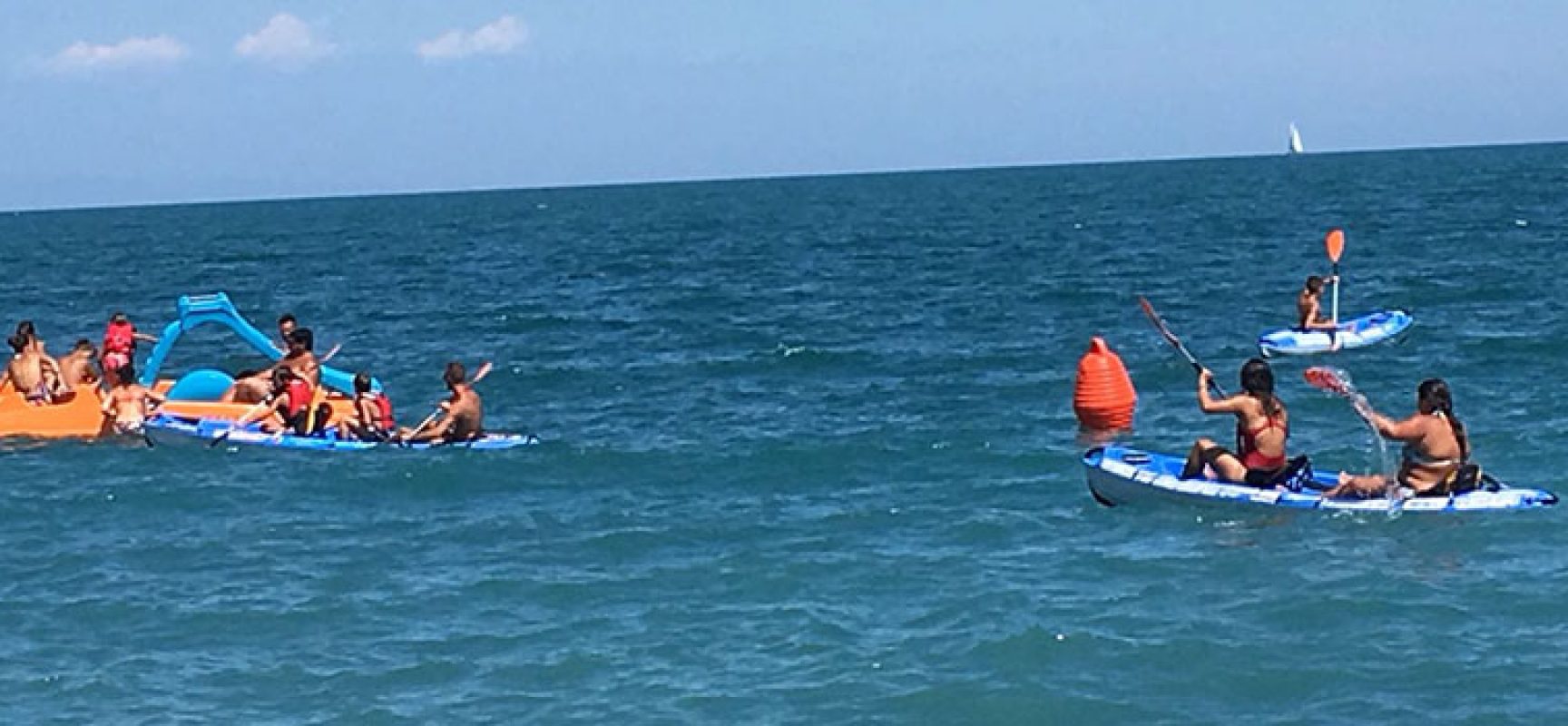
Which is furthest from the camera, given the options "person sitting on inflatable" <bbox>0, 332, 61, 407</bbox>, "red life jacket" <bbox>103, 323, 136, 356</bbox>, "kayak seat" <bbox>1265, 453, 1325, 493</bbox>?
"red life jacket" <bbox>103, 323, 136, 356</bbox>

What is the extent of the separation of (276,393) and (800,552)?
8.21 meters

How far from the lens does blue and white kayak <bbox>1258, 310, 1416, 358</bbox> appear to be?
1092 inches

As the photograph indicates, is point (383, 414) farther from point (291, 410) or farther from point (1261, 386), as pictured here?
point (1261, 386)

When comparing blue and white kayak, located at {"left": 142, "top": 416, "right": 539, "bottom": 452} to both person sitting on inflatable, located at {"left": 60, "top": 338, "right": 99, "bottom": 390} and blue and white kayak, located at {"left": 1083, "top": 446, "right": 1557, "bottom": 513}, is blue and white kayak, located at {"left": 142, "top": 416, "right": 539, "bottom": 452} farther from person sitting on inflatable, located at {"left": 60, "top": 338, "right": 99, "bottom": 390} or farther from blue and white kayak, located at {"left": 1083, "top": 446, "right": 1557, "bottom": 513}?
blue and white kayak, located at {"left": 1083, "top": 446, "right": 1557, "bottom": 513}

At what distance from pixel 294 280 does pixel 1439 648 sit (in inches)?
1931

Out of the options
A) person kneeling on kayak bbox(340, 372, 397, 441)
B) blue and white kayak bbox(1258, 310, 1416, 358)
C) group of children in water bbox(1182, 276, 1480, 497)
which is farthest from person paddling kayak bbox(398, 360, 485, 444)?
blue and white kayak bbox(1258, 310, 1416, 358)

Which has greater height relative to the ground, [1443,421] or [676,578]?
[1443,421]

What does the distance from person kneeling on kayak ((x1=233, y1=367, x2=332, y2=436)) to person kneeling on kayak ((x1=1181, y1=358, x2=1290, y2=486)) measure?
32.0 ft

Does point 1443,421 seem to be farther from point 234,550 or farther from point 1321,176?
point 1321,176

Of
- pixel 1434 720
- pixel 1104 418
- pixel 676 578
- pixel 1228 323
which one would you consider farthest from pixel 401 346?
pixel 1434 720

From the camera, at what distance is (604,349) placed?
32469 millimetres

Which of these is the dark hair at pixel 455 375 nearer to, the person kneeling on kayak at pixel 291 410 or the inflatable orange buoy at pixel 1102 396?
the person kneeling on kayak at pixel 291 410

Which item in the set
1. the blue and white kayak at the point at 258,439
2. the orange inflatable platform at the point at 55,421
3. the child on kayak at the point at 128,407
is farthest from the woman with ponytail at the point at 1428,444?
the orange inflatable platform at the point at 55,421

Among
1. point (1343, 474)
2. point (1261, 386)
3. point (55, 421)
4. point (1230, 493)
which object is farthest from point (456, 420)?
point (1343, 474)
